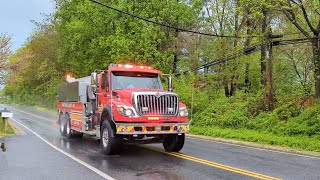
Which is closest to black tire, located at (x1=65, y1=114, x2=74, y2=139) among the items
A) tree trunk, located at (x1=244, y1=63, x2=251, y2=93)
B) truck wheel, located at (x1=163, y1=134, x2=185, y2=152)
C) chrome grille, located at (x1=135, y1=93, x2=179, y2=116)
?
truck wheel, located at (x1=163, y1=134, x2=185, y2=152)

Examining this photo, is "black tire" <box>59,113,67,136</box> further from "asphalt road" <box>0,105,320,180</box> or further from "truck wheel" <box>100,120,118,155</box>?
"truck wheel" <box>100,120,118,155</box>

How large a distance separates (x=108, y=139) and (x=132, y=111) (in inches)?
51.6

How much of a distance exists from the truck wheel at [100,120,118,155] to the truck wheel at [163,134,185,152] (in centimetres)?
209

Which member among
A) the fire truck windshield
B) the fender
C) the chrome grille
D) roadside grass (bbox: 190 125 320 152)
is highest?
the fire truck windshield

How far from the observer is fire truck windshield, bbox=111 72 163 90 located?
12.7 m

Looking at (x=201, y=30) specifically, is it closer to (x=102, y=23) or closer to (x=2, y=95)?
(x=102, y=23)

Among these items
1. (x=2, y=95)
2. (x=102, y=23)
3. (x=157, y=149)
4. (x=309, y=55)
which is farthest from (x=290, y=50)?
(x=2, y=95)

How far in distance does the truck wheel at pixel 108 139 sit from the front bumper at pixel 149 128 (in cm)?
55

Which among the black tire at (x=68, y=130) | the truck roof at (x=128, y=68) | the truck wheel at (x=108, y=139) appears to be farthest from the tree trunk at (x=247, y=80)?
the truck wheel at (x=108, y=139)

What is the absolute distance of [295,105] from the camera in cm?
1919

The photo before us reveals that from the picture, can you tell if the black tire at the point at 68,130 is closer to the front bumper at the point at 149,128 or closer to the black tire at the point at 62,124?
the black tire at the point at 62,124

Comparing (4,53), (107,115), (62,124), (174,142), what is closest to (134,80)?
(107,115)

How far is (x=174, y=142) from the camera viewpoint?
12.7 metres

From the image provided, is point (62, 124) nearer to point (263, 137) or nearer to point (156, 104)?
point (156, 104)
